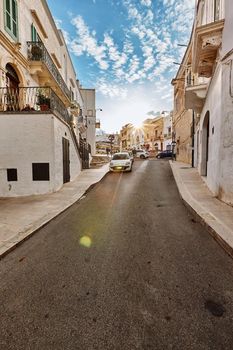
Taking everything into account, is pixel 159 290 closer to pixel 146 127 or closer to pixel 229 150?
pixel 229 150

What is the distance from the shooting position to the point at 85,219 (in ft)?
19.4

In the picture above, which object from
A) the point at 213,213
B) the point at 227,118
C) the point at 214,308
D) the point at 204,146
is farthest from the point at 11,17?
the point at 214,308

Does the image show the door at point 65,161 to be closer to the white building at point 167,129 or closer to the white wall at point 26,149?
the white wall at point 26,149

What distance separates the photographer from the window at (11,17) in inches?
389

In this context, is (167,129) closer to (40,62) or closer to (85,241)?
(40,62)

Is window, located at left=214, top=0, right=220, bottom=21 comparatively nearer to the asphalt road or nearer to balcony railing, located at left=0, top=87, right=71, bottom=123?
balcony railing, located at left=0, top=87, right=71, bottom=123

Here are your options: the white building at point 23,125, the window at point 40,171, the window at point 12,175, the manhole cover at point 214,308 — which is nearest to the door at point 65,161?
the white building at point 23,125

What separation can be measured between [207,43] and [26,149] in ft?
28.4

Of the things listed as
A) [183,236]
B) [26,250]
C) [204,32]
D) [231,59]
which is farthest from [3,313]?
[204,32]

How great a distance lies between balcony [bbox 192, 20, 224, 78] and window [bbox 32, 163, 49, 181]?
821cm

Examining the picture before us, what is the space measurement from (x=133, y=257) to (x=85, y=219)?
2564 millimetres

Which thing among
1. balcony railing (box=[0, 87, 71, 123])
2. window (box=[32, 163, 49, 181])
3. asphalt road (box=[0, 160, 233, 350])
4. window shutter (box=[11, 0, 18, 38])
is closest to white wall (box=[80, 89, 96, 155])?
balcony railing (box=[0, 87, 71, 123])

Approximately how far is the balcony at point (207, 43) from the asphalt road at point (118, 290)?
724cm

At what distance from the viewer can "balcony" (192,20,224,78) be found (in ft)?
24.8
